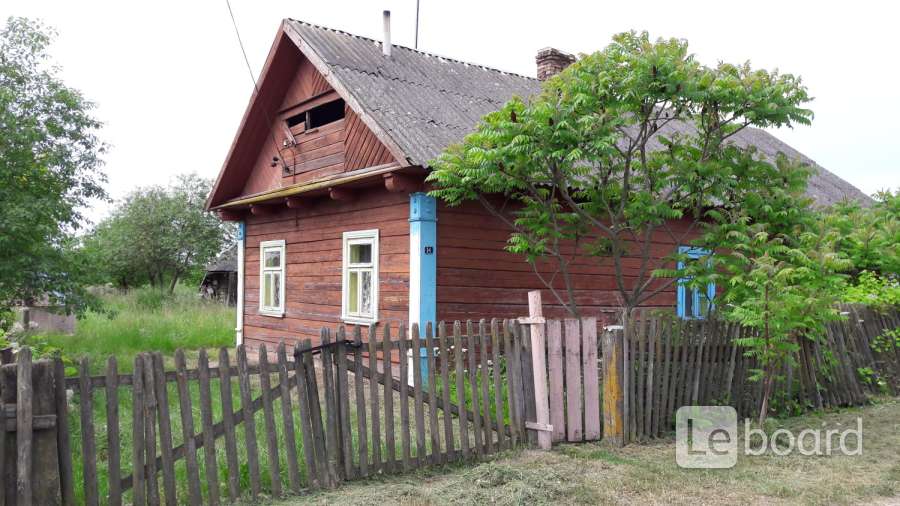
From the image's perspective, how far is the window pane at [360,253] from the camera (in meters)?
10.9

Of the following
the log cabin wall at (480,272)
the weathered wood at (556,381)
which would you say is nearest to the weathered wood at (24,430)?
the weathered wood at (556,381)

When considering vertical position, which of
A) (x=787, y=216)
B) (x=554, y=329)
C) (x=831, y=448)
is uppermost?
(x=787, y=216)

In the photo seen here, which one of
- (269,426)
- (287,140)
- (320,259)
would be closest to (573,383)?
(269,426)

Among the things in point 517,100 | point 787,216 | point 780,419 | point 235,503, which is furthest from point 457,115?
point 235,503

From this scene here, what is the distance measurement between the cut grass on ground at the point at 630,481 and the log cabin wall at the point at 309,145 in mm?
5438

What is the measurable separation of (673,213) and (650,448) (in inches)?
102

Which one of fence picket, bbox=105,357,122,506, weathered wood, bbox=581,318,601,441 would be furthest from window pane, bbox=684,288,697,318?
fence picket, bbox=105,357,122,506

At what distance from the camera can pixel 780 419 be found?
26.2 ft

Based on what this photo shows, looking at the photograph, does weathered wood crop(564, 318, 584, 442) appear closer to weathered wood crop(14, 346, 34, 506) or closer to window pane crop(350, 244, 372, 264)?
weathered wood crop(14, 346, 34, 506)

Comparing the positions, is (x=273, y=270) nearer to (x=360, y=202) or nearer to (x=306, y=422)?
(x=360, y=202)

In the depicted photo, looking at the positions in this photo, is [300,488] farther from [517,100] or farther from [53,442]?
[517,100]

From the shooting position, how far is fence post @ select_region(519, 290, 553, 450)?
6.42m

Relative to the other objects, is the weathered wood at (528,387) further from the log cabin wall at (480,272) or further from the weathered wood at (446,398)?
the log cabin wall at (480,272)

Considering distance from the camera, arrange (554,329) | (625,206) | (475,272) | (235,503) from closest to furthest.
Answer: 1. (235,503)
2. (554,329)
3. (625,206)
4. (475,272)
